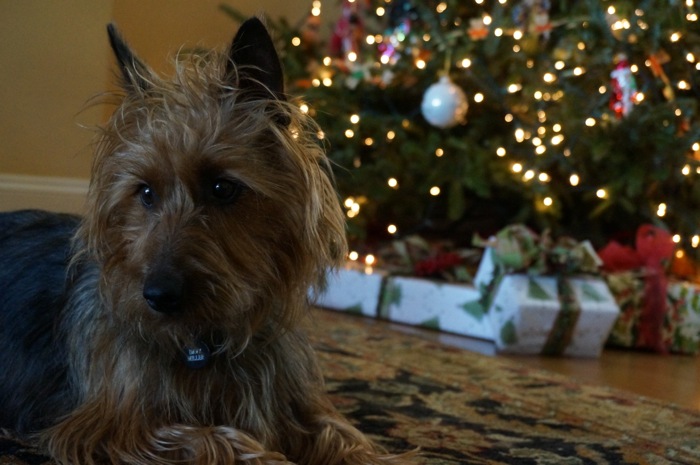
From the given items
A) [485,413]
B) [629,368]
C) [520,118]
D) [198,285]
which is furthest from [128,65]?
[520,118]

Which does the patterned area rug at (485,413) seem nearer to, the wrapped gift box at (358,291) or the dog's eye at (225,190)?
the dog's eye at (225,190)

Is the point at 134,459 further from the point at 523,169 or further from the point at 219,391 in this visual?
the point at 523,169

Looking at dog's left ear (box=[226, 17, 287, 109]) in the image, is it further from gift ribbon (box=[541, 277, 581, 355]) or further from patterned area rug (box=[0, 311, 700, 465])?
gift ribbon (box=[541, 277, 581, 355])

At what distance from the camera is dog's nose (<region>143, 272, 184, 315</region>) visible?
1.31 meters

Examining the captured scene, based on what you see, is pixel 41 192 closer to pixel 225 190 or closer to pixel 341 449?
pixel 225 190

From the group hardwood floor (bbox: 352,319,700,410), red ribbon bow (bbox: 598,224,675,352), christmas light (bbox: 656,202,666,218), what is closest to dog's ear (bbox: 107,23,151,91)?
hardwood floor (bbox: 352,319,700,410)

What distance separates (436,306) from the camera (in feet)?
11.2

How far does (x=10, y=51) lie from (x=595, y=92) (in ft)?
7.75

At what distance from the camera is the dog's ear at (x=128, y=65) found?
1.55 meters

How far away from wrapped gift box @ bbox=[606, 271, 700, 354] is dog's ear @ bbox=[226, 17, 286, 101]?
2.12m

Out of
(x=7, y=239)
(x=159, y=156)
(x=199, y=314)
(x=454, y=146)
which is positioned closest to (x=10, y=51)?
(x=7, y=239)

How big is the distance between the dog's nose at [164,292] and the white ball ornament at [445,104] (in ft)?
8.07

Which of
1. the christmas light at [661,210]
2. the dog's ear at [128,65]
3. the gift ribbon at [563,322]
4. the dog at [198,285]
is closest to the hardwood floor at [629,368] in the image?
the gift ribbon at [563,322]

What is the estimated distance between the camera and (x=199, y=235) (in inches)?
55.0
